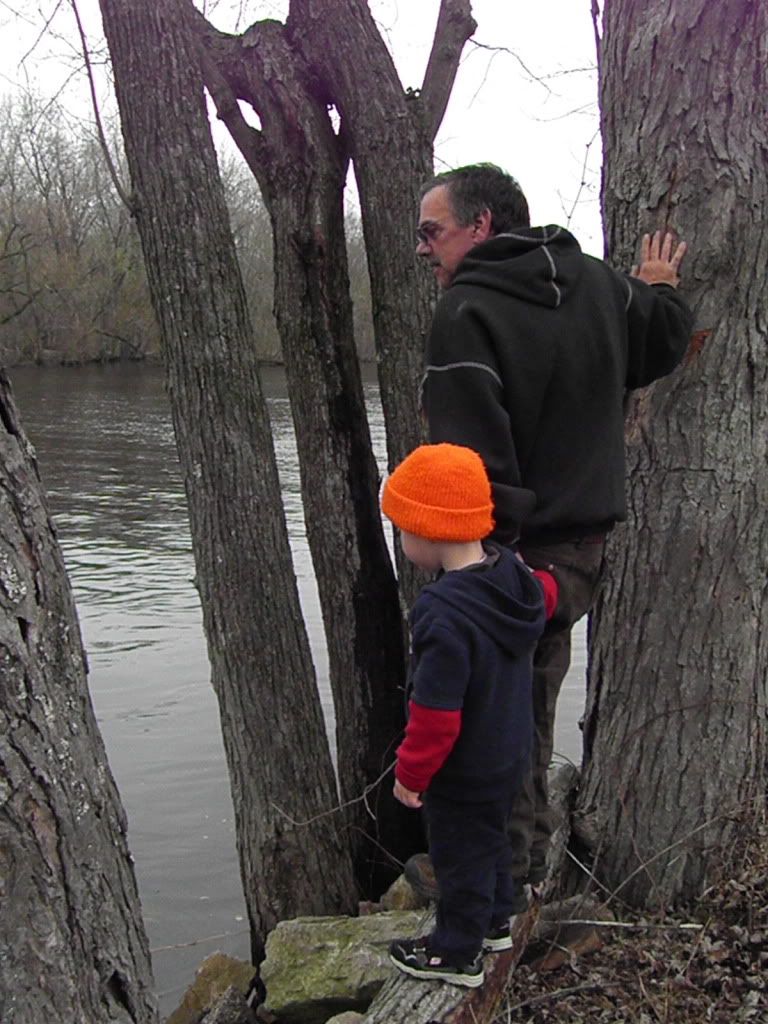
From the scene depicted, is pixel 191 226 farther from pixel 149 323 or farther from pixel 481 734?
pixel 149 323

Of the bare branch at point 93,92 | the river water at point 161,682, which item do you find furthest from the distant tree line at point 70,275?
the bare branch at point 93,92

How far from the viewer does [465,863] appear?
320 cm

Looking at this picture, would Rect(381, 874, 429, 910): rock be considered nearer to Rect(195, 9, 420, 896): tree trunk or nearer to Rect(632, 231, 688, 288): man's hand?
Rect(195, 9, 420, 896): tree trunk

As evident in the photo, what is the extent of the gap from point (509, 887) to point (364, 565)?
248cm

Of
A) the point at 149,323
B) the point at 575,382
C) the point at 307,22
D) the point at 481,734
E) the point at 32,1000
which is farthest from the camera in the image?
the point at 149,323

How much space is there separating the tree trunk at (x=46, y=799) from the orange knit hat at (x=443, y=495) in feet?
3.43

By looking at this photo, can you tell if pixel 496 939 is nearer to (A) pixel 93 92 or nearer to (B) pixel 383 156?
(B) pixel 383 156

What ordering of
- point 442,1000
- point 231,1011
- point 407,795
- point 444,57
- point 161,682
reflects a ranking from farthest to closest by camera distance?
point 161,682
point 444,57
point 231,1011
point 442,1000
point 407,795

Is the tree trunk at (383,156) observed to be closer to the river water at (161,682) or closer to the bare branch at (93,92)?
the bare branch at (93,92)

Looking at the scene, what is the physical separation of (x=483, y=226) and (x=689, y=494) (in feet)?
4.06

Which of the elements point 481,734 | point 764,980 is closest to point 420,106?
point 481,734

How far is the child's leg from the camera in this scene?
3.19 metres

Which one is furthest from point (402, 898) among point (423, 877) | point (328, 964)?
point (423, 877)

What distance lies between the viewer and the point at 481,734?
3068mm
